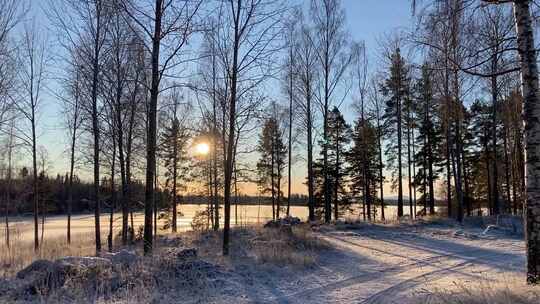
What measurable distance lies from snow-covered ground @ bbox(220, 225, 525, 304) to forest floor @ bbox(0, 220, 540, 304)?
0.02m

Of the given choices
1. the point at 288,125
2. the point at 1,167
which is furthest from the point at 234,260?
the point at 1,167

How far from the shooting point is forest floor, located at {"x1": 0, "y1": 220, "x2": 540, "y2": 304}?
639cm

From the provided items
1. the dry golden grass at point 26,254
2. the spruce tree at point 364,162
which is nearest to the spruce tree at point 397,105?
the spruce tree at point 364,162

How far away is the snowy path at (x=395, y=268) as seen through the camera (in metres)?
7.27

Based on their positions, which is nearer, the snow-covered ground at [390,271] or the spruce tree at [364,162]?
the snow-covered ground at [390,271]

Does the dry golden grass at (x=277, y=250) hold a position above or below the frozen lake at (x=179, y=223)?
above

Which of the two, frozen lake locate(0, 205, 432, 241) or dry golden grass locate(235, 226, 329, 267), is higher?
dry golden grass locate(235, 226, 329, 267)

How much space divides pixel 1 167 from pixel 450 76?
31.0 metres

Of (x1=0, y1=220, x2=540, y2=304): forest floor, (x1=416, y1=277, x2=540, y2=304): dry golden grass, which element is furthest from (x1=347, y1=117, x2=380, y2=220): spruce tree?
(x1=416, y1=277, x2=540, y2=304): dry golden grass

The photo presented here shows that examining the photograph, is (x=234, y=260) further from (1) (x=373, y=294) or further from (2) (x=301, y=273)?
(1) (x=373, y=294)

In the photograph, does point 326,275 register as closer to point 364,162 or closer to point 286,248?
point 286,248

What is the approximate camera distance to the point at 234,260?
9859 millimetres

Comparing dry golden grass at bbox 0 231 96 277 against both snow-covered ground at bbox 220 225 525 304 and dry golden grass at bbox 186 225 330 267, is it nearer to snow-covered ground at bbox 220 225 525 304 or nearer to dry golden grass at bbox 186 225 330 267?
dry golden grass at bbox 186 225 330 267

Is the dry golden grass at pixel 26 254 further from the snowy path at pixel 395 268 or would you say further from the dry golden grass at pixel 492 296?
the dry golden grass at pixel 492 296
